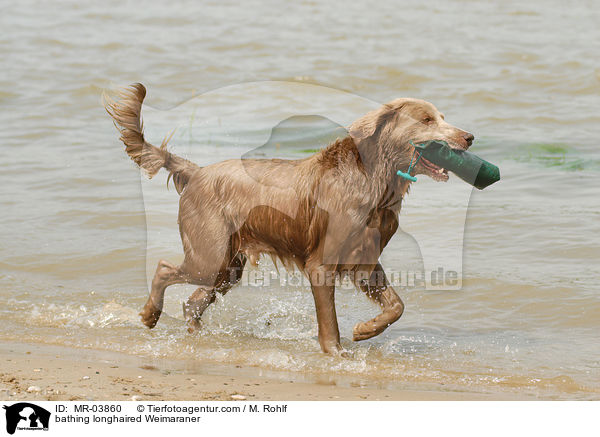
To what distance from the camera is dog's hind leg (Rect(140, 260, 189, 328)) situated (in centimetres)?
670

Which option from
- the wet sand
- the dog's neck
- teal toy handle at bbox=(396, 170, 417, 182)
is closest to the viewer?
the wet sand

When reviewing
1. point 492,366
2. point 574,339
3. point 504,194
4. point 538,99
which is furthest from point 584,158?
point 492,366

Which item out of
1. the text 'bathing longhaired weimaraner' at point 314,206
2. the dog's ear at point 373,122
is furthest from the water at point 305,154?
the dog's ear at point 373,122

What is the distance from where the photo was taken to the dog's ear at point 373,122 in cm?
603

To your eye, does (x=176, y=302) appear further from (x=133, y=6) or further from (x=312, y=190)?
(x=133, y=6)

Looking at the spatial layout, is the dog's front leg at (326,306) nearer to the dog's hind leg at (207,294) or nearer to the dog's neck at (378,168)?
the dog's neck at (378,168)

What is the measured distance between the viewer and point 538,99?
14.8 metres

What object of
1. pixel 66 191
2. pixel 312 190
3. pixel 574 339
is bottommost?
pixel 66 191

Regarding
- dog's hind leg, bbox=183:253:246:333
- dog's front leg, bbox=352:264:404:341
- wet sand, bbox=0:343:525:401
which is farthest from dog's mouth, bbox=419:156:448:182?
dog's hind leg, bbox=183:253:246:333

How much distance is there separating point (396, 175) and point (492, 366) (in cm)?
154
